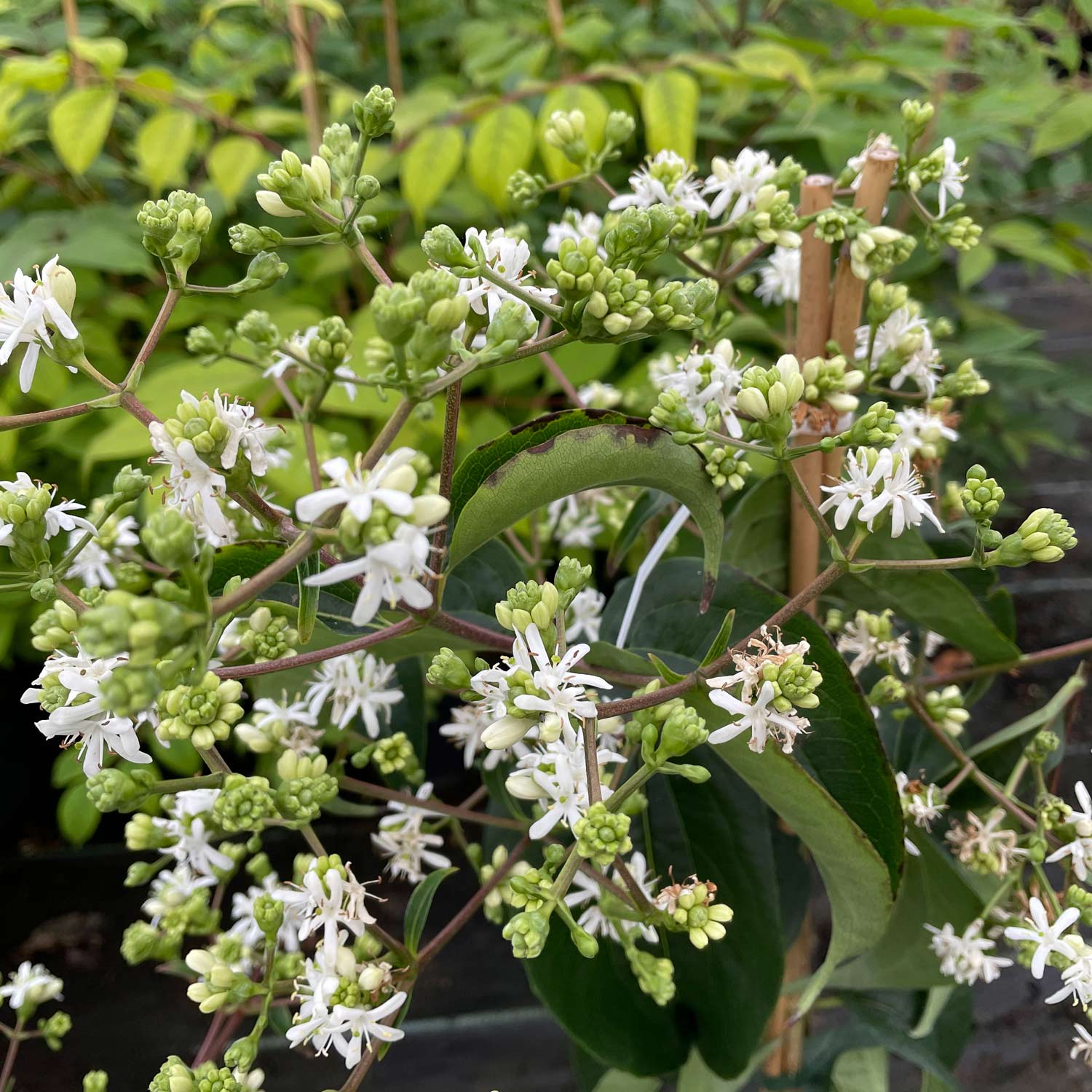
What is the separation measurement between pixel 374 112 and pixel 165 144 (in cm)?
63

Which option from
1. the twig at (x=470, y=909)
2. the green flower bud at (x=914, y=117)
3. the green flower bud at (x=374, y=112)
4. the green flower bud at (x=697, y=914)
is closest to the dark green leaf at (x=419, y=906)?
the twig at (x=470, y=909)

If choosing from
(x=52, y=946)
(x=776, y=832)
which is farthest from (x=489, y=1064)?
(x=52, y=946)

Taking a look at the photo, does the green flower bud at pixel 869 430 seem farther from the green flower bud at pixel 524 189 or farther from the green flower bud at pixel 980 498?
the green flower bud at pixel 524 189

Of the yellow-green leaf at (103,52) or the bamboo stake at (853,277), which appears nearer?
the bamboo stake at (853,277)

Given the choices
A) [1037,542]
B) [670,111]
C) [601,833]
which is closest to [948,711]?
[1037,542]

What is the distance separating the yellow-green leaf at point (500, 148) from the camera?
33.8 inches

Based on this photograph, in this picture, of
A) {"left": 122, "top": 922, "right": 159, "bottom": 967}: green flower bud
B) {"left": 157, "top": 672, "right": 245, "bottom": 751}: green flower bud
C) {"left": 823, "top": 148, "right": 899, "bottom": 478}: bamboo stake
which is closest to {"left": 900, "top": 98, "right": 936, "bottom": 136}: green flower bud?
{"left": 823, "top": 148, "right": 899, "bottom": 478}: bamboo stake

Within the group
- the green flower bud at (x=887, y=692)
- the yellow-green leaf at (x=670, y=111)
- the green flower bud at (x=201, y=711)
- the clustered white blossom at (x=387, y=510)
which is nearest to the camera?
the clustered white blossom at (x=387, y=510)

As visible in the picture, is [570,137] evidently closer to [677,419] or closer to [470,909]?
[677,419]

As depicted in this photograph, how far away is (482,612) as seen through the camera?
503 millimetres

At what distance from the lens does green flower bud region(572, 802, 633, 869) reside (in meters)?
0.33

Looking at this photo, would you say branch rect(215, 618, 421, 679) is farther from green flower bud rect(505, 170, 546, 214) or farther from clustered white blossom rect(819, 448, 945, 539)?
green flower bud rect(505, 170, 546, 214)

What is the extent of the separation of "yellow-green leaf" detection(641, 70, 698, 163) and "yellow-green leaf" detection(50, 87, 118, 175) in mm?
533

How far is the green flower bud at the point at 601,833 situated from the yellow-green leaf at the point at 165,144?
0.81m
